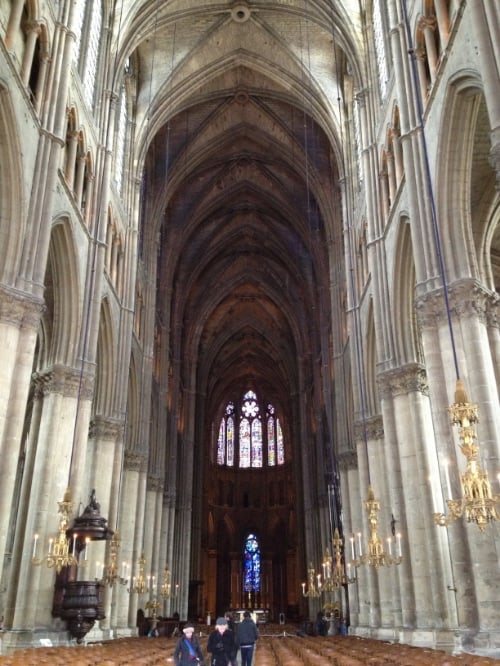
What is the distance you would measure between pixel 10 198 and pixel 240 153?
74.4 feet

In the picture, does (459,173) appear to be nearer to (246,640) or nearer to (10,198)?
(10,198)

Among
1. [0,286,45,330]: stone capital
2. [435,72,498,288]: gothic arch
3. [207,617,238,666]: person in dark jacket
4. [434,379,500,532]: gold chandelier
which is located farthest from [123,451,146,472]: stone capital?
[434,379,500,532]: gold chandelier

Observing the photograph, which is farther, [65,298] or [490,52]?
[65,298]

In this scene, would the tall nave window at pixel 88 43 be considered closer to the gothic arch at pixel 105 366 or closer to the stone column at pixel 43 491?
the gothic arch at pixel 105 366

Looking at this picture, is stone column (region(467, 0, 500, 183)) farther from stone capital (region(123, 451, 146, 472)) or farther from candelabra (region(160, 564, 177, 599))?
candelabra (region(160, 564, 177, 599))

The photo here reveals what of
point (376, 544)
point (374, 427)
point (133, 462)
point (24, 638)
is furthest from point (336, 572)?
point (24, 638)

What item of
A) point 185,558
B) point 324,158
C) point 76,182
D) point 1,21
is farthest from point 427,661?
point 185,558

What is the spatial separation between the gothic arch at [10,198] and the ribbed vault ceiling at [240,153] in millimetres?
11938

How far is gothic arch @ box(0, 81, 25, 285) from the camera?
48.4 feet

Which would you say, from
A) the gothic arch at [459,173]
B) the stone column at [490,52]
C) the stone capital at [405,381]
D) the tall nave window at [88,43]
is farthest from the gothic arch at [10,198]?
the stone capital at [405,381]

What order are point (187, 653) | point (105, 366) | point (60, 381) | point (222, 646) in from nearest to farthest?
point (187, 653) < point (222, 646) < point (60, 381) < point (105, 366)

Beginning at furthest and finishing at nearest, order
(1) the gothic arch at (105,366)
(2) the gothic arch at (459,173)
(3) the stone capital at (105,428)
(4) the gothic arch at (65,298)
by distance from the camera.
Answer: (1) the gothic arch at (105,366) → (3) the stone capital at (105,428) → (4) the gothic arch at (65,298) → (2) the gothic arch at (459,173)

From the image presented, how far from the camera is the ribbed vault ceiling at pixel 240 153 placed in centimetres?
2828

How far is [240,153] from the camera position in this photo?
36219 millimetres
